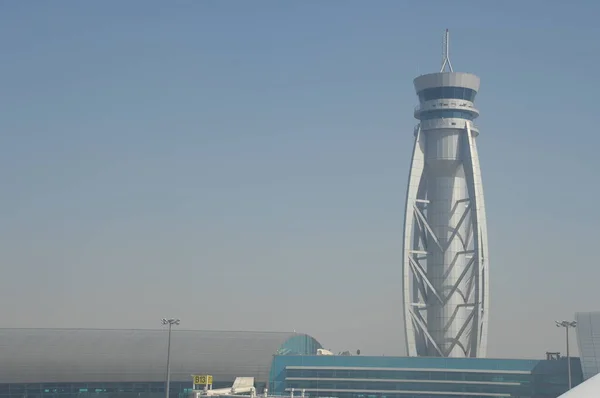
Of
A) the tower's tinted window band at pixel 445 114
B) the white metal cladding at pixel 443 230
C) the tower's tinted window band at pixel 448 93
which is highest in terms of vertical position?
the tower's tinted window band at pixel 448 93

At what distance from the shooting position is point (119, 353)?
394 ft

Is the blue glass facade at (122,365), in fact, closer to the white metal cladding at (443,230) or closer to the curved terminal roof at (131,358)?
the curved terminal roof at (131,358)

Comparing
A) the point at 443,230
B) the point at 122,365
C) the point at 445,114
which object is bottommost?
the point at 122,365

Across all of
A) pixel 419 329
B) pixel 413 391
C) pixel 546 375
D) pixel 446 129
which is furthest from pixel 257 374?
Result: pixel 446 129

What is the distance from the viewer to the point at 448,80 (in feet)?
438

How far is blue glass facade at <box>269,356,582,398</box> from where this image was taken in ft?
363

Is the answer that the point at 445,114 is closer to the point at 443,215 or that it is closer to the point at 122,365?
the point at 443,215

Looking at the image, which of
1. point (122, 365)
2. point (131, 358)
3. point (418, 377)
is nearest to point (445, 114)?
point (418, 377)

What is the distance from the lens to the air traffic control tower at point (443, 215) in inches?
5217

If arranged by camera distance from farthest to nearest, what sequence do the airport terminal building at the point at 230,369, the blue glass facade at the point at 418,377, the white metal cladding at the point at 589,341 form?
the airport terminal building at the point at 230,369 < the blue glass facade at the point at 418,377 < the white metal cladding at the point at 589,341

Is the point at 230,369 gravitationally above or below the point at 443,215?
below

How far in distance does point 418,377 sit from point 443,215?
30647 millimetres

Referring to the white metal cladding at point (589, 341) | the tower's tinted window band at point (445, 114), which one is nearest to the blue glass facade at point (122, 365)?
the white metal cladding at point (589, 341)

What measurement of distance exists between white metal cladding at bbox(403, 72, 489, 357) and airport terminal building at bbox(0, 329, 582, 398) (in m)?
18.1
